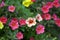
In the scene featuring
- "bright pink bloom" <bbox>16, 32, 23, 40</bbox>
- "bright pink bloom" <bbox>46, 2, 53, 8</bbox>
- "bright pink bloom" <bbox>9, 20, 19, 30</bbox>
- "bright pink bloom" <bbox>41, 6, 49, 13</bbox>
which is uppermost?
"bright pink bloom" <bbox>46, 2, 53, 8</bbox>

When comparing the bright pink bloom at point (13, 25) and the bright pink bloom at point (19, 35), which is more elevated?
the bright pink bloom at point (13, 25)

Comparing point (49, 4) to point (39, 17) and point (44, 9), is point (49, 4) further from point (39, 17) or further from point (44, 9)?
point (39, 17)

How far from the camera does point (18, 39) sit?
2479mm

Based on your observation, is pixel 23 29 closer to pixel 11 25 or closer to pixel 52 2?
pixel 11 25

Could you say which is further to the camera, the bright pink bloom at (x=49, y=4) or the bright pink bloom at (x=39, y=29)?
the bright pink bloom at (x=49, y=4)

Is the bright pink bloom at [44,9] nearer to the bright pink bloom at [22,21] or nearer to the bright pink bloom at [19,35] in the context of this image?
the bright pink bloom at [22,21]

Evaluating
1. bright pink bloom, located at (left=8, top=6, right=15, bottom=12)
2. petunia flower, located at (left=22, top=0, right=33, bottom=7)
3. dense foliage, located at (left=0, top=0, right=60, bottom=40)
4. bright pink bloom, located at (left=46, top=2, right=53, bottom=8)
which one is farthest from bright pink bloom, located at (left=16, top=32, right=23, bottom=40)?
bright pink bloom, located at (left=46, top=2, right=53, bottom=8)

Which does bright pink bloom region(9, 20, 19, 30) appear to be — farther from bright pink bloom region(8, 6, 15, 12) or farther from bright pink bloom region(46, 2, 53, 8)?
bright pink bloom region(46, 2, 53, 8)

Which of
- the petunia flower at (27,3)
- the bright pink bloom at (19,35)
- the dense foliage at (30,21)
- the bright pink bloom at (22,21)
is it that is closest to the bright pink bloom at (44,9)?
the dense foliage at (30,21)

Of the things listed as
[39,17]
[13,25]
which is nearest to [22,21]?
[13,25]

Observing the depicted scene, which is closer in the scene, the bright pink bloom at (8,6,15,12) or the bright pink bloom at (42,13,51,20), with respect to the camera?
the bright pink bloom at (8,6,15,12)

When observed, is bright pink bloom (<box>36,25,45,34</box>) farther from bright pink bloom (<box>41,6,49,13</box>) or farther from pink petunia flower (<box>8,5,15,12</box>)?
pink petunia flower (<box>8,5,15,12</box>)

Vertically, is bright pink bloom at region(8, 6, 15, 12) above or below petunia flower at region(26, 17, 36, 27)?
above

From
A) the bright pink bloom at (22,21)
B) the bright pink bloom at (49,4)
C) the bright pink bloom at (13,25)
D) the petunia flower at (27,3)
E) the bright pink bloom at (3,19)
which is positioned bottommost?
the bright pink bloom at (13,25)
